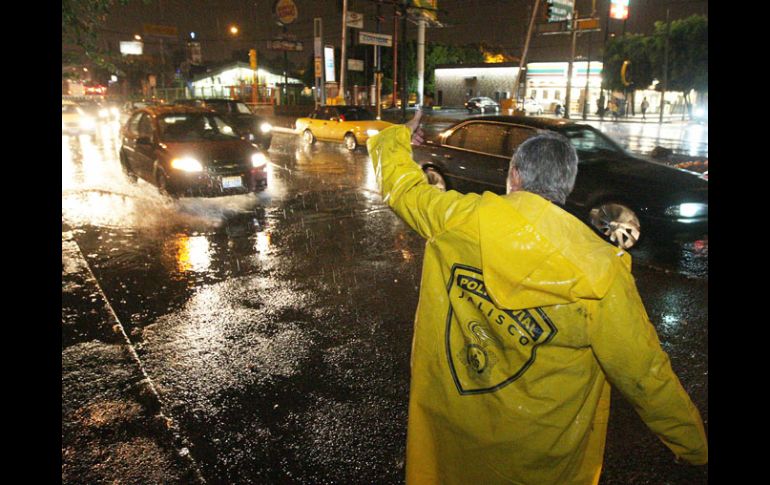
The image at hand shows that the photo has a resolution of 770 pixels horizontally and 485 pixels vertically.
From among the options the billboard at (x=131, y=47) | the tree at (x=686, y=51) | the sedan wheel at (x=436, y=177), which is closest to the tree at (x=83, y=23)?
the sedan wheel at (x=436, y=177)

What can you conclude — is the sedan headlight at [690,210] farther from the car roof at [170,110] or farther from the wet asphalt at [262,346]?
the car roof at [170,110]

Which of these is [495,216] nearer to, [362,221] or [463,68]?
[362,221]

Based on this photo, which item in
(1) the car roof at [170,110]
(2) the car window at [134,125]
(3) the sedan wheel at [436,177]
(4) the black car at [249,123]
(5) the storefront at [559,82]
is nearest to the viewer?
(3) the sedan wheel at [436,177]

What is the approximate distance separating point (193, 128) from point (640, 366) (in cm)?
1006

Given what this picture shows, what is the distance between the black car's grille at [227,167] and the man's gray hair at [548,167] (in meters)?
8.28

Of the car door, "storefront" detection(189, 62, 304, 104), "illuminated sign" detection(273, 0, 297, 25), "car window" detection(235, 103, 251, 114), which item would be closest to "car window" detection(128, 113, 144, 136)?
the car door

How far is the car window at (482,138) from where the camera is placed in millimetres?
8273

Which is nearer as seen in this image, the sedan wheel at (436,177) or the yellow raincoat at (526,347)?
the yellow raincoat at (526,347)

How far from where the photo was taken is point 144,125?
34.8 feet

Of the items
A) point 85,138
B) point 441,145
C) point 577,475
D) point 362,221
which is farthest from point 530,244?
point 85,138

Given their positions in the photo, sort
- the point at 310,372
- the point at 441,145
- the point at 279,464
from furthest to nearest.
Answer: the point at 441,145 → the point at 310,372 → the point at 279,464

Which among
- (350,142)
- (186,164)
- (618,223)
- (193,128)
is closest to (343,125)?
(350,142)
